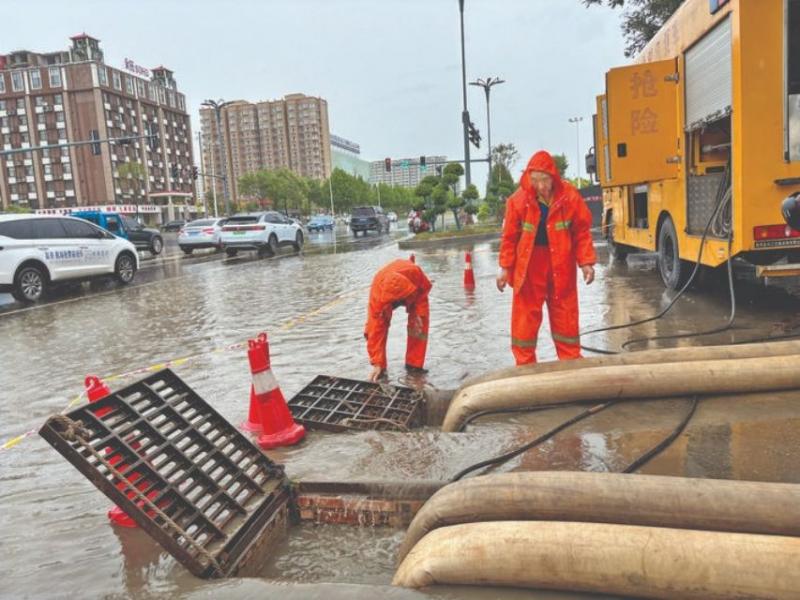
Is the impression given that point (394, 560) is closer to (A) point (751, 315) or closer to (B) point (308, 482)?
(B) point (308, 482)

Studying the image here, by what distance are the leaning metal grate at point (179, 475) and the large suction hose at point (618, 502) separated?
801 millimetres

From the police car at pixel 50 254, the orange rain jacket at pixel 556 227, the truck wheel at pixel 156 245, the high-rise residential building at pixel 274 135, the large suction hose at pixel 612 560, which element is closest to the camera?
the large suction hose at pixel 612 560

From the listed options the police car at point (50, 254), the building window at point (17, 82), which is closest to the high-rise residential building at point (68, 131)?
the building window at point (17, 82)

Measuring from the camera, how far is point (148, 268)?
21.0 m

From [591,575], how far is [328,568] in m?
1.22

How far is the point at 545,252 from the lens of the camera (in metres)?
4.85

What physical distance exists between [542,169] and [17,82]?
108347 mm

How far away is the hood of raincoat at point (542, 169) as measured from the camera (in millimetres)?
4734

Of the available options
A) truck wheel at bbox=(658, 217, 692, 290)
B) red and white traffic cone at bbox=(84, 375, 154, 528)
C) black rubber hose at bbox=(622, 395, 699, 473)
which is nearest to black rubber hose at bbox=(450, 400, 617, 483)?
black rubber hose at bbox=(622, 395, 699, 473)

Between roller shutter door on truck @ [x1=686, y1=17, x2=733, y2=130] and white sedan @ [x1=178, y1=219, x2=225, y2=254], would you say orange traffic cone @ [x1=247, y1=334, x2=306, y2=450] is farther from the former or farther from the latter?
white sedan @ [x1=178, y1=219, x2=225, y2=254]

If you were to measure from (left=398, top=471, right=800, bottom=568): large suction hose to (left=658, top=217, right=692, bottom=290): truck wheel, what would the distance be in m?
6.59

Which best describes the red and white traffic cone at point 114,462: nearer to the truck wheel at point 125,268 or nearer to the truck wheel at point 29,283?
the truck wheel at point 29,283

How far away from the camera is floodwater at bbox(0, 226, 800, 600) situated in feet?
9.57

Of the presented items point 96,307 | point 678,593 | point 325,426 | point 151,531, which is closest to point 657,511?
point 678,593
